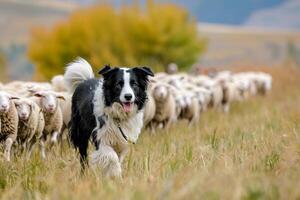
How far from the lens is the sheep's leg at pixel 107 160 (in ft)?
24.6

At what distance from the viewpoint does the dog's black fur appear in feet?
25.1

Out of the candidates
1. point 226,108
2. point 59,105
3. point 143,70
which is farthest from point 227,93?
point 143,70

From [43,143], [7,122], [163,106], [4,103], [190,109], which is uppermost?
[4,103]

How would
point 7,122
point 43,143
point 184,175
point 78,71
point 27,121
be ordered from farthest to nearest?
point 43,143 → point 27,121 → point 7,122 → point 78,71 → point 184,175

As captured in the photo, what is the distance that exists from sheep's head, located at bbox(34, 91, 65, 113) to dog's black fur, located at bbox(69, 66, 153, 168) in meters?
2.29

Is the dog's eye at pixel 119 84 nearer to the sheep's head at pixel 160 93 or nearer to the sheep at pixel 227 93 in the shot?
the sheep's head at pixel 160 93

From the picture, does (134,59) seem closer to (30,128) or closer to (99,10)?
(99,10)

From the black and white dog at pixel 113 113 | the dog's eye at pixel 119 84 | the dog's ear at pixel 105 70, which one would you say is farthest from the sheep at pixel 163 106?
the dog's eye at pixel 119 84

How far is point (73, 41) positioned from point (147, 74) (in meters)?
36.5

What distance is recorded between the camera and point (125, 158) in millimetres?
8891

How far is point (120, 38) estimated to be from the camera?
44.6 metres

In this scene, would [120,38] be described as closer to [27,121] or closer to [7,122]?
[27,121]

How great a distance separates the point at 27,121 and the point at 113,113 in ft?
9.98

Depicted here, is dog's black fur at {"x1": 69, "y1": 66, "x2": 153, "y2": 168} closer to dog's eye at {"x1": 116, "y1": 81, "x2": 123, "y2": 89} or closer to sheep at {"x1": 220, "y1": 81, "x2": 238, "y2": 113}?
dog's eye at {"x1": 116, "y1": 81, "x2": 123, "y2": 89}
